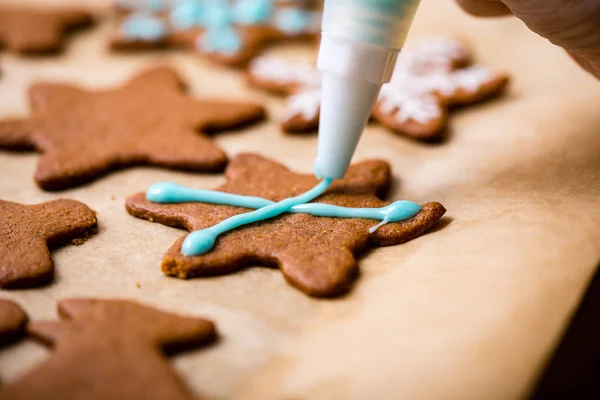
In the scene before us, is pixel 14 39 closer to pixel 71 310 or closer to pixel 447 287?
pixel 71 310

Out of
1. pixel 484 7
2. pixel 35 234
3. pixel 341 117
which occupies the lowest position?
pixel 35 234

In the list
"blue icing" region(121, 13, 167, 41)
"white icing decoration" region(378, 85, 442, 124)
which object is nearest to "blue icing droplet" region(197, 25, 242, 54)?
"blue icing" region(121, 13, 167, 41)

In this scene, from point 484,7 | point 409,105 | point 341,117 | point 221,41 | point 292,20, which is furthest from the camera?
point 292,20

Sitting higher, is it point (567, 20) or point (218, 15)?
point (567, 20)

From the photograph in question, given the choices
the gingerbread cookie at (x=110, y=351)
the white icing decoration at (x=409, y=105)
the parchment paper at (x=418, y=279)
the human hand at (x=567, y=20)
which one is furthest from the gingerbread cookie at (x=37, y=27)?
the human hand at (x=567, y=20)

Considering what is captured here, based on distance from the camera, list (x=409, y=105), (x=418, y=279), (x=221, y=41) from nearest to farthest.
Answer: (x=418, y=279) < (x=409, y=105) < (x=221, y=41)

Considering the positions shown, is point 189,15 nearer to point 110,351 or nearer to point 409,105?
point 409,105

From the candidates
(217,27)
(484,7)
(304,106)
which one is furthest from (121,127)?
(484,7)
